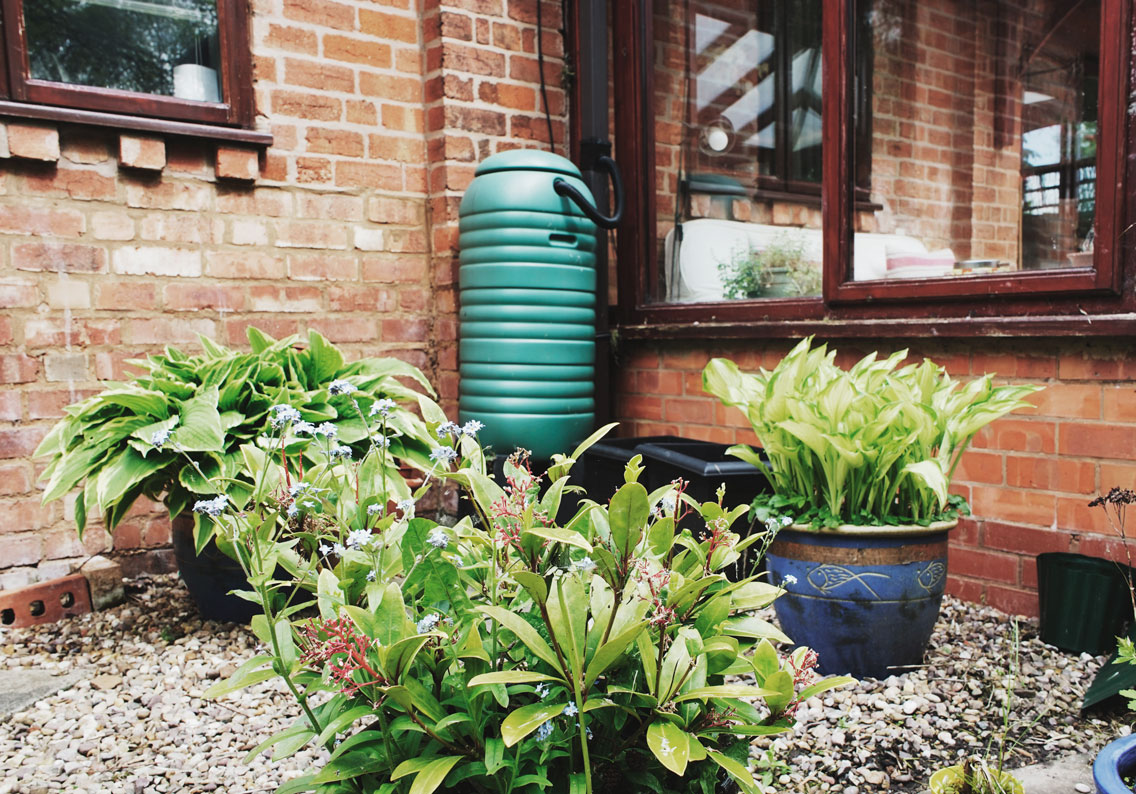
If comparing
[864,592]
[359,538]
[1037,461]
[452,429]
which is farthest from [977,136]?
[359,538]

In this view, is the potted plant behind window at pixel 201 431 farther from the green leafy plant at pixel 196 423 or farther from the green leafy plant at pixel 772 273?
the green leafy plant at pixel 772 273

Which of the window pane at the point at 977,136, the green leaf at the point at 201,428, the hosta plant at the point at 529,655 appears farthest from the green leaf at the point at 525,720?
the window pane at the point at 977,136

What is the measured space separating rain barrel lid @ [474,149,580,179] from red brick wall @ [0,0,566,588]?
245 millimetres

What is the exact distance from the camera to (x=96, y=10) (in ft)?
8.23

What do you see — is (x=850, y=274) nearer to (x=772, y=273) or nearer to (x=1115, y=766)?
(x=772, y=273)

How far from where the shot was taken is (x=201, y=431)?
72.4 inches

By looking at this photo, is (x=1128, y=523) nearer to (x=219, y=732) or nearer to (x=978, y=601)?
(x=978, y=601)

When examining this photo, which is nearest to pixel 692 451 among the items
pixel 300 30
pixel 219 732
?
pixel 219 732

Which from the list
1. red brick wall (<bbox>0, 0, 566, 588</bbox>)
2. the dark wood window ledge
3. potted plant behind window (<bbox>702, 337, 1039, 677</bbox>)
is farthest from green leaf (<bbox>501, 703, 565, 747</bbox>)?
the dark wood window ledge

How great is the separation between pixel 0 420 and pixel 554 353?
62.8 inches

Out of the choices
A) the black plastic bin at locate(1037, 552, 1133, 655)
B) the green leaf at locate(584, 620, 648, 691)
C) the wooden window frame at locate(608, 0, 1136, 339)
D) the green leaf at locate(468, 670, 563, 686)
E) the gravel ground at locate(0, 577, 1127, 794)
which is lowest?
the gravel ground at locate(0, 577, 1127, 794)

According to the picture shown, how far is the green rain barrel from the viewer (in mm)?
2732

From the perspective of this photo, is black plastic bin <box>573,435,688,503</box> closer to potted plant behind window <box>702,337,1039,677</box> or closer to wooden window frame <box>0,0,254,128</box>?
potted plant behind window <box>702,337,1039,677</box>

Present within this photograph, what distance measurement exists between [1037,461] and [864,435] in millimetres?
795
